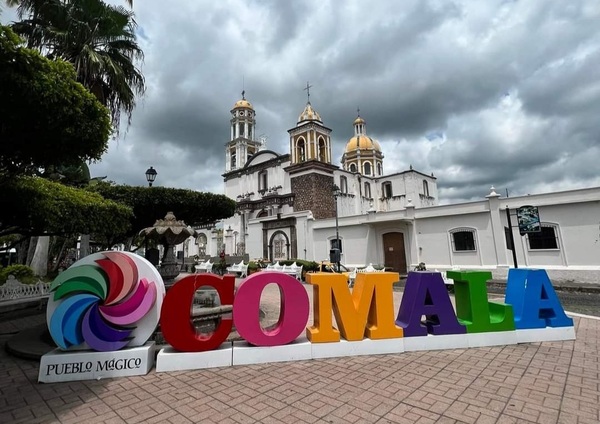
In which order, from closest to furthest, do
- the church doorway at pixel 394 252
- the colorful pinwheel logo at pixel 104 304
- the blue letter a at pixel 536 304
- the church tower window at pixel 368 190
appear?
the colorful pinwheel logo at pixel 104 304 → the blue letter a at pixel 536 304 → the church doorway at pixel 394 252 → the church tower window at pixel 368 190

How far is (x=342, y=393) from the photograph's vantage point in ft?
12.1

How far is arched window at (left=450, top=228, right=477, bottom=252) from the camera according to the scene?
51.2 feet

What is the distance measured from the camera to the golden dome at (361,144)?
163 feet

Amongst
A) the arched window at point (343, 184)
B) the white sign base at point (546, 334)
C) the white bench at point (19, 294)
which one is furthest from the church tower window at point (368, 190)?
the white bench at point (19, 294)

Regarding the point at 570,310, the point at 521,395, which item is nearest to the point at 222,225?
the point at 570,310

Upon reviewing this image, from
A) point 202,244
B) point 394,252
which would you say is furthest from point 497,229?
point 202,244

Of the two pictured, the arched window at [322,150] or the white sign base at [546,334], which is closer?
the white sign base at [546,334]

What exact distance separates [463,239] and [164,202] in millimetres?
14552

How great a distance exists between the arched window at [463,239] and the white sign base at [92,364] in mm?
15705

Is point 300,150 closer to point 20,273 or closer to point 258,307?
point 20,273

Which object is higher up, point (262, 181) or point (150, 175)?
point (262, 181)

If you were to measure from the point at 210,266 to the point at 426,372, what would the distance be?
19210mm

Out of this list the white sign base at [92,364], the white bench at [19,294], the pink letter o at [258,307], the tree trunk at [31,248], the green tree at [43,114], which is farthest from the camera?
the tree trunk at [31,248]

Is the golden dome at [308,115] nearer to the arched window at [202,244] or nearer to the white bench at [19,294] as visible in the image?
the arched window at [202,244]
